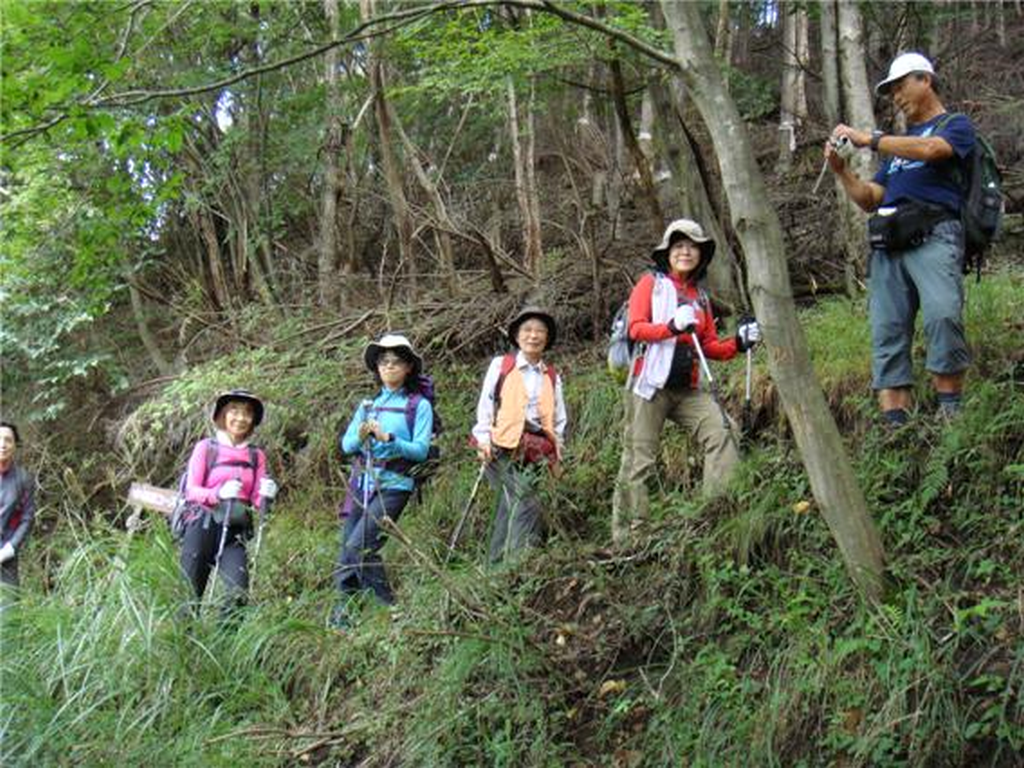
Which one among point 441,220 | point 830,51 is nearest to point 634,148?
point 830,51

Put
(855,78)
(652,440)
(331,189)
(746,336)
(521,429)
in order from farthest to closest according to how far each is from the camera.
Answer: (331,189), (855,78), (521,429), (652,440), (746,336)

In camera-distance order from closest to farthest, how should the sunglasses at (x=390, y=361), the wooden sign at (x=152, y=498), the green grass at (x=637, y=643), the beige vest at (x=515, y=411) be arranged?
the green grass at (x=637, y=643) < the beige vest at (x=515, y=411) < the sunglasses at (x=390, y=361) < the wooden sign at (x=152, y=498)

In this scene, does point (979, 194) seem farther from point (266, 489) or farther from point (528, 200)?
point (528, 200)

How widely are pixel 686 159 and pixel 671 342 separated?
10.6 ft

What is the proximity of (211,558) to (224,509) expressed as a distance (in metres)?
0.33

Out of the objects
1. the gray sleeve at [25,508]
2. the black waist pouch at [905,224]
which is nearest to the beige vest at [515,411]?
the black waist pouch at [905,224]

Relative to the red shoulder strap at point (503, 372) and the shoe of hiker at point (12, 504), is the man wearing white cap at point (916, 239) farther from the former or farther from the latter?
the shoe of hiker at point (12, 504)

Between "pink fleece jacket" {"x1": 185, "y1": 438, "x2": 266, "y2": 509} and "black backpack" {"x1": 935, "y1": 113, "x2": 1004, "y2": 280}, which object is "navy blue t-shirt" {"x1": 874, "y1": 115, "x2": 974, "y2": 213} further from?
"pink fleece jacket" {"x1": 185, "y1": 438, "x2": 266, "y2": 509}

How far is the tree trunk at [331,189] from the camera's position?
11406mm

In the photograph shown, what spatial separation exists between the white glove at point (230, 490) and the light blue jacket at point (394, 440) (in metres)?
0.71

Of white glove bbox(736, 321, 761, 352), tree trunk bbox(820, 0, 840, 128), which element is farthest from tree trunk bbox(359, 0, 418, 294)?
white glove bbox(736, 321, 761, 352)

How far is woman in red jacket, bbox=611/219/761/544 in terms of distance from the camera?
5.59 meters

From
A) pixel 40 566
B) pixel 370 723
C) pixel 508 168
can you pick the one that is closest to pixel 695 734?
pixel 370 723

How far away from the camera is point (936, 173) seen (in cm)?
512
